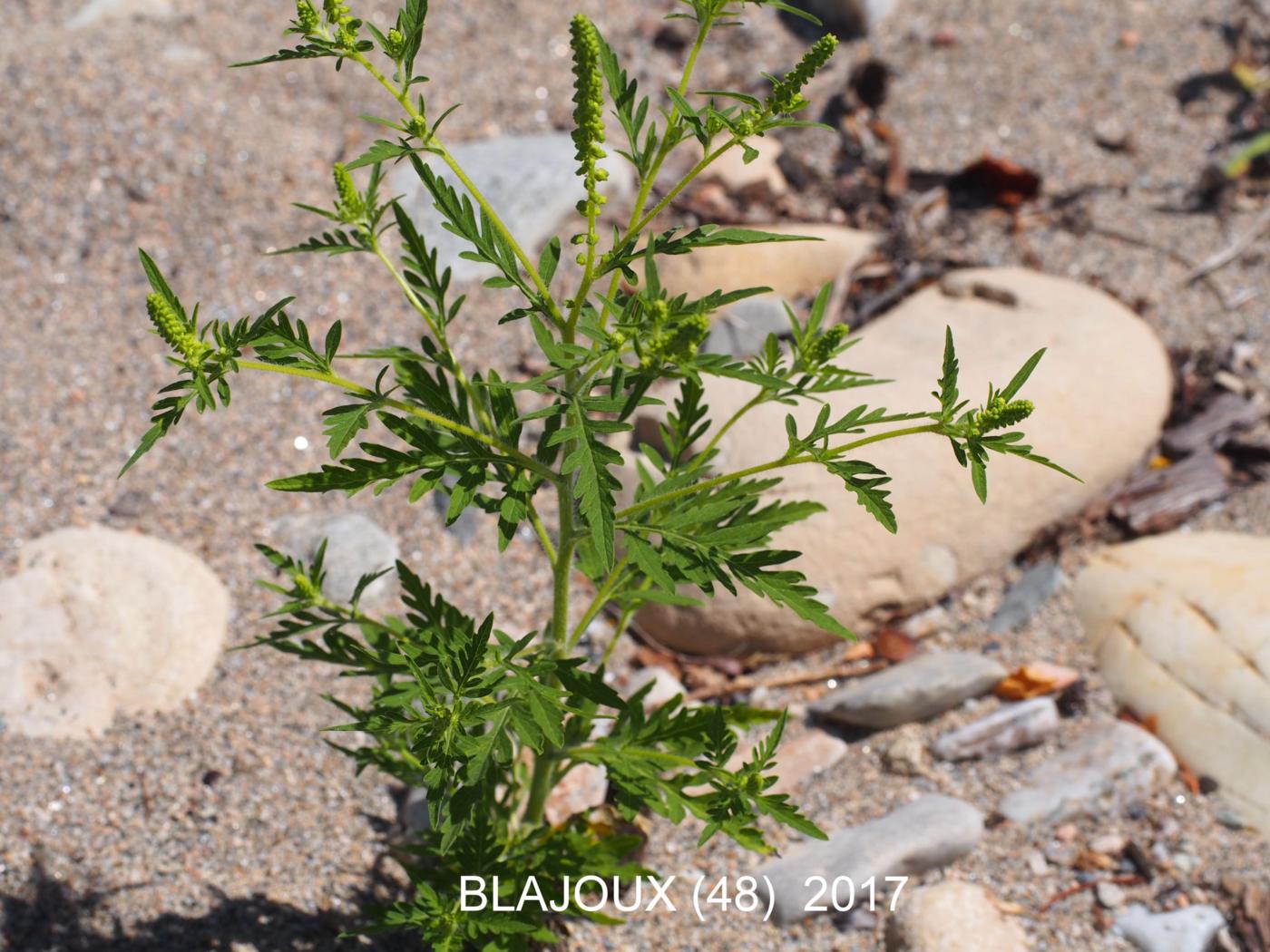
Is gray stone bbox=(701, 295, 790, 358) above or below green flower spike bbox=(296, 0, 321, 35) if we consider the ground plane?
above

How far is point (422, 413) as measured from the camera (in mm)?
2043

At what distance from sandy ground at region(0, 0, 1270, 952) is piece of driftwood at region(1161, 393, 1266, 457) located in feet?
0.98

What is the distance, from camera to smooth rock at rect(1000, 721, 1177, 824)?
3.38 meters

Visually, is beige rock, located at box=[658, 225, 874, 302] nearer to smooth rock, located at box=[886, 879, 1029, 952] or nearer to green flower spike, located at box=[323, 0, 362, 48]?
smooth rock, located at box=[886, 879, 1029, 952]

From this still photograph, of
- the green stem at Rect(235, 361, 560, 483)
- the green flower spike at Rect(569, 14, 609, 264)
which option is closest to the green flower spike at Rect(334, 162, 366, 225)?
the green stem at Rect(235, 361, 560, 483)

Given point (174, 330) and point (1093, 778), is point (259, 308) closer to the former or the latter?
point (174, 330)

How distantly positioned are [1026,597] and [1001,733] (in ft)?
1.90

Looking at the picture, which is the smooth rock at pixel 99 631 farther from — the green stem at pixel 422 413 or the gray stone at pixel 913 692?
the gray stone at pixel 913 692

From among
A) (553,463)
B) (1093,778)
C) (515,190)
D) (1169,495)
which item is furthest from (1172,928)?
(515,190)

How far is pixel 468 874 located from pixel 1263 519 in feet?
10.00

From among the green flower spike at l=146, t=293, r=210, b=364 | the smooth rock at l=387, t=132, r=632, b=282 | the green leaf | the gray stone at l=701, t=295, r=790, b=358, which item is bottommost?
the green leaf

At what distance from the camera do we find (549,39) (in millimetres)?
5762

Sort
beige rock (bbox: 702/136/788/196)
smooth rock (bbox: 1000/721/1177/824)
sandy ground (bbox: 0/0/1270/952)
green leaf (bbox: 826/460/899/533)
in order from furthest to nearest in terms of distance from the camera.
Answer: beige rock (bbox: 702/136/788/196) → smooth rock (bbox: 1000/721/1177/824) → sandy ground (bbox: 0/0/1270/952) → green leaf (bbox: 826/460/899/533)

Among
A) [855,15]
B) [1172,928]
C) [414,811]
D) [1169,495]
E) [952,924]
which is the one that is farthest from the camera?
[855,15]
